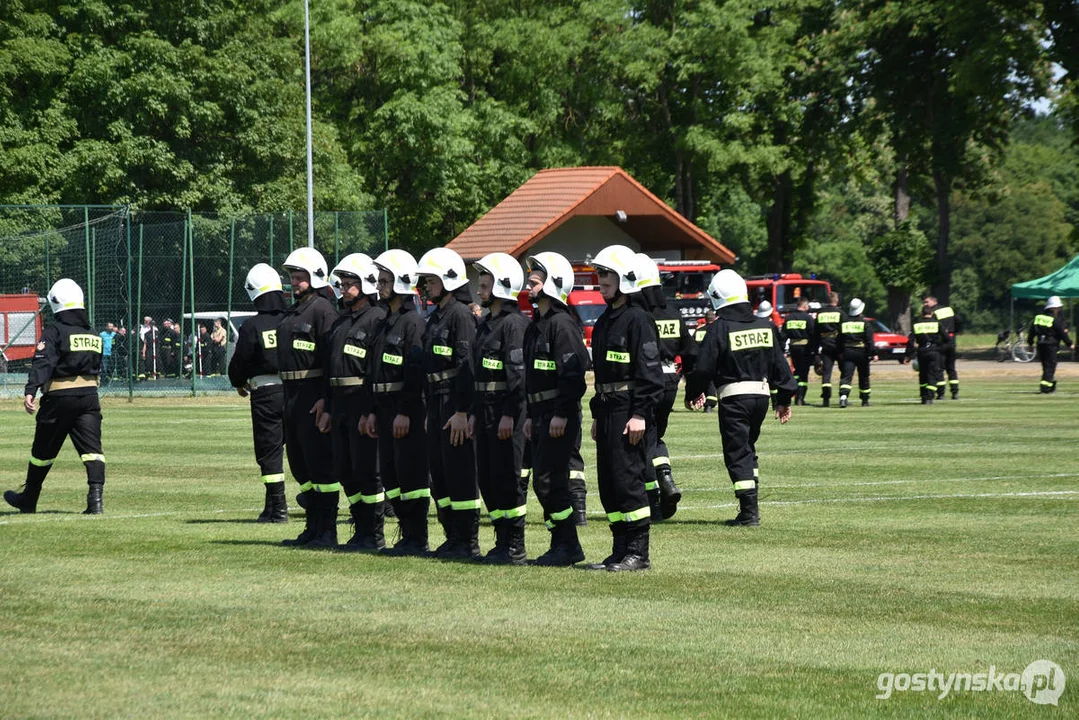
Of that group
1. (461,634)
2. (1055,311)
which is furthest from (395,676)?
(1055,311)

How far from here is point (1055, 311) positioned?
35.6 meters

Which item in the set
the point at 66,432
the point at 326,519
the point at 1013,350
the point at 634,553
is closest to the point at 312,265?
the point at 326,519

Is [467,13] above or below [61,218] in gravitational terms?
above

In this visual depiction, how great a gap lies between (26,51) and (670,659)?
43092 mm

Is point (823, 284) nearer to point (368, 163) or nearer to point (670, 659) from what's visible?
point (368, 163)

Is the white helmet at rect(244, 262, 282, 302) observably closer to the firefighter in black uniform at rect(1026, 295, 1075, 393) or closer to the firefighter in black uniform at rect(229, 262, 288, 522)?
the firefighter in black uniform at rect(229, 262, 288, 522)

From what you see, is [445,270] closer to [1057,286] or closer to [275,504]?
[275,504]

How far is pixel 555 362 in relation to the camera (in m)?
11.7

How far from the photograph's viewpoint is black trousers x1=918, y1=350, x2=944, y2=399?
32.5 meters

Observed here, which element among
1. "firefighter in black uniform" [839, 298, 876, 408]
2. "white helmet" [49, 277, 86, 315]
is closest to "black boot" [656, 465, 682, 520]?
"white helmet" [49, 277, 86, 315]

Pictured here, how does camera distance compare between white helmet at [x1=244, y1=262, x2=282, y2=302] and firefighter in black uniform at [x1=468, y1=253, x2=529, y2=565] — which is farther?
white helmet at [x1=244, y1=262, x2=282, y2=302]

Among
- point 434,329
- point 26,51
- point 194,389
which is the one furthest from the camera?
point 26,51

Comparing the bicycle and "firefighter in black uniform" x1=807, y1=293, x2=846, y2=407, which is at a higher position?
"firefighter in black uniform" x1=807, y1=293, x2=846, y2=407

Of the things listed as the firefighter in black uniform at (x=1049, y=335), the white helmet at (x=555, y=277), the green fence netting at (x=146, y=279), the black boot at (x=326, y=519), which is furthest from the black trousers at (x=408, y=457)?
the firefighter in black uniform at (x=1049, y=335)
